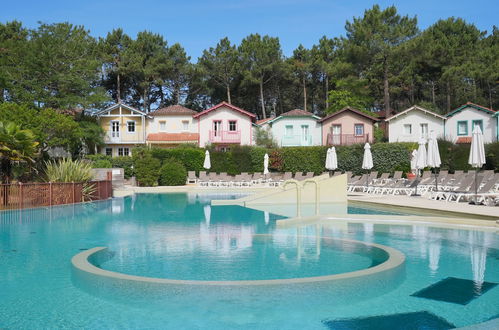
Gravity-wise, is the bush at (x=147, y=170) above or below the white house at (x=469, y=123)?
below

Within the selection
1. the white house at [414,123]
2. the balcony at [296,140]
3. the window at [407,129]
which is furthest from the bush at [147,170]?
the window at [407,129]

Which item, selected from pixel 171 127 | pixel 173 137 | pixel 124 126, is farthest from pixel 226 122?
pixel 124 126

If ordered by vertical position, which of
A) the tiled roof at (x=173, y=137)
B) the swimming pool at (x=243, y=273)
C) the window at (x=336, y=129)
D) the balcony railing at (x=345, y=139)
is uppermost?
the window at (x=336, y=129)

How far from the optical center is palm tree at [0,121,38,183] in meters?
17.7

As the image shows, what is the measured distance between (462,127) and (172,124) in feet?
89.6

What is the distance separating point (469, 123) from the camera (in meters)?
43.5

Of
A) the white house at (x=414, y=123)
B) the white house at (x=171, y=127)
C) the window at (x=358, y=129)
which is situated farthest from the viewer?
the white house at (x=171, y=127)

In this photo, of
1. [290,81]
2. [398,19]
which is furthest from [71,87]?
[398,19]

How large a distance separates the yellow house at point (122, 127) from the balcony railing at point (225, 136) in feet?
22.2

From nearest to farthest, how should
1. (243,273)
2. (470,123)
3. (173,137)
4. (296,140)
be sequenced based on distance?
(243,273), (470,123), (173,137), (296,140)

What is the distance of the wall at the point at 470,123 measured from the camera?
141 feet

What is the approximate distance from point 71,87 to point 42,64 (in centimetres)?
300

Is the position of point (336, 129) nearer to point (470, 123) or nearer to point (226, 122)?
point (226, 122)

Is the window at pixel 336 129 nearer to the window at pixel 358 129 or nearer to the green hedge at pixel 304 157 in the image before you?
the window at pixel 358 129
